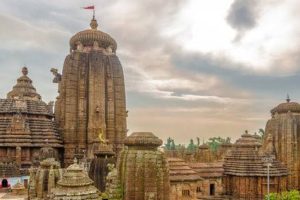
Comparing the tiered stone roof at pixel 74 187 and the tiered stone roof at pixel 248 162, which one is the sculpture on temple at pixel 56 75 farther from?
the tiered stone roof at pixel 74 187

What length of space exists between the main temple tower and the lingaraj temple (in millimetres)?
130

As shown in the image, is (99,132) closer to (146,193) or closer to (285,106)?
(285,106)

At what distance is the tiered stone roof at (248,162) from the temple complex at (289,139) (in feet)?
17.9

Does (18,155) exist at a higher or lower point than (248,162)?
higher

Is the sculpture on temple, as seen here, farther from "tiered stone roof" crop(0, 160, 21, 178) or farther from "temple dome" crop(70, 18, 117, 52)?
"tiered stone roof" crop(0, 160, 21, 178)

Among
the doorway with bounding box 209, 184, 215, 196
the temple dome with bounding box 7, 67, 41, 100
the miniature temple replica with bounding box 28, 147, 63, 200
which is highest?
the temple dome with bounding box 7, 67, 41, 100

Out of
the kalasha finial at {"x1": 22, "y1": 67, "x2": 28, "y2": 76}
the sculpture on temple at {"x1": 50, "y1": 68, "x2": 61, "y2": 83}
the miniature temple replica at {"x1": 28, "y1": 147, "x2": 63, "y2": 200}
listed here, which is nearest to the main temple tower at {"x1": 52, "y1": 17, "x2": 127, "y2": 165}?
the sculpture on temple at {"x1": 50, "y1": 68, "x2": 61, "y2": 83}

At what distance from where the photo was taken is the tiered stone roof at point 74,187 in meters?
15.0

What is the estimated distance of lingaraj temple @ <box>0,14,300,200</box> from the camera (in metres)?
30.8

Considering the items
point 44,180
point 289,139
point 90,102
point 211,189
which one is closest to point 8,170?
point 90,102

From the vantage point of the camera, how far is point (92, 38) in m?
45.3

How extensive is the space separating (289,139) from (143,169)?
30.5 metres

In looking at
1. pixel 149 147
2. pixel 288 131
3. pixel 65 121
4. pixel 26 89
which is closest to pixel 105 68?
pixel 65 121

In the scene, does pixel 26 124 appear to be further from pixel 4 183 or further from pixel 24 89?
pixel 24 89
